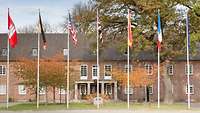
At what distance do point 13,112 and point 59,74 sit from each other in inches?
718

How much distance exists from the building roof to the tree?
832 inches

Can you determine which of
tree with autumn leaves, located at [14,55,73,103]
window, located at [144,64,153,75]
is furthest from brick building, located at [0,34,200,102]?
Result: tree with autumn leaves, located at [14,55,73,103]

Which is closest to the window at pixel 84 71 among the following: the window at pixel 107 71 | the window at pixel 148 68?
the window at pixel 107 71

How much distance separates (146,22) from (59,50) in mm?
29372

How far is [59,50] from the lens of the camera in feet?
272

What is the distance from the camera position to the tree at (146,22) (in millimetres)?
54875

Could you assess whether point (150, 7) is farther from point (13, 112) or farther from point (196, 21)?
point (13, 112)

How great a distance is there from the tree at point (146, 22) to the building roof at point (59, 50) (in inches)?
832

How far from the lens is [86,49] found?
273 feet

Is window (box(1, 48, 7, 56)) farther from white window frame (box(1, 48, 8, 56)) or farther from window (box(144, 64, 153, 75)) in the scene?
window (box(144, 64, 153, 75))

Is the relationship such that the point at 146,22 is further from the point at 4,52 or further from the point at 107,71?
the point at 4,52

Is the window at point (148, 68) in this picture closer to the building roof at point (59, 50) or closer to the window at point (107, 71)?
the building roof at point (59, 50)

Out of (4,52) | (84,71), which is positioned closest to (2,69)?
(4,52)

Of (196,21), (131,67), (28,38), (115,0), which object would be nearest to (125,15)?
(115,0)
